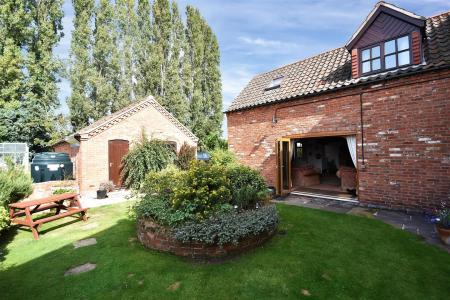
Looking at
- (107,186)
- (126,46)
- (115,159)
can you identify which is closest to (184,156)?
(115,159)

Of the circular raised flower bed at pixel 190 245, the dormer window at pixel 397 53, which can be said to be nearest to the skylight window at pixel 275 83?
the dormer window at pixel 397 53

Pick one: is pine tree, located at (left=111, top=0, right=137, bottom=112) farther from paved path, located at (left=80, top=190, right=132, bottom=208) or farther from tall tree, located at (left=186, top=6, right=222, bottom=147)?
paved path, located at (left=80, top=190, right=132, bottom=208)

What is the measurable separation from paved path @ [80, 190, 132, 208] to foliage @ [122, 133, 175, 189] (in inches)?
38.1

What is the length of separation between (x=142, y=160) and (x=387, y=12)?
12512mm

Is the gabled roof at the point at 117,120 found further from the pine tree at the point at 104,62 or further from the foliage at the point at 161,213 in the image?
the pine tree at the point at 104,62

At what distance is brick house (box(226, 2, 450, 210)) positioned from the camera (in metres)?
6.87

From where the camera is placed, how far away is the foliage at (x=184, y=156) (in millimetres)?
15211

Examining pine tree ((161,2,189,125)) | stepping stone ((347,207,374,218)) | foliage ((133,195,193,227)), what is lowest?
stepping stone ((347,207,374,218))

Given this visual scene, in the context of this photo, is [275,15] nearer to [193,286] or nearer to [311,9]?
[311,9]

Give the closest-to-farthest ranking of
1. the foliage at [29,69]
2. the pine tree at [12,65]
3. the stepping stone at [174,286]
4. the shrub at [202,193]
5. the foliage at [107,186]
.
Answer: the stepping stone at [174,286], the shrub at [202,193], the foliage at [107,186], the pine tree at [12,65], the foliage at [29,69]

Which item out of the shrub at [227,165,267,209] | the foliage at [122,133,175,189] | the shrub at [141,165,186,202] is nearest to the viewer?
the shrub at [227,165,267,209]

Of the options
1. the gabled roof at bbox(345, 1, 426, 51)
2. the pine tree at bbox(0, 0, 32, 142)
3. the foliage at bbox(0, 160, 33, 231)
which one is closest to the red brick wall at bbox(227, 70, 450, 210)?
the gabled roof at bbox(345, 1, 426, 51)

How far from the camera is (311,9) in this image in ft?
27.6

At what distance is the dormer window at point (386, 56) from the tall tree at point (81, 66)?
74.3ft
